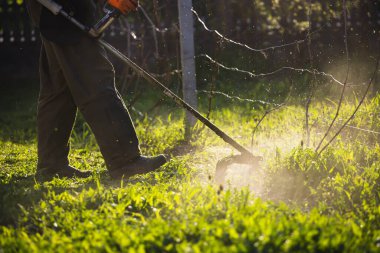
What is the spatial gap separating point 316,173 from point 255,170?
0.43 m

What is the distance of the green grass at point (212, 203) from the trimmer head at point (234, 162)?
50 mm

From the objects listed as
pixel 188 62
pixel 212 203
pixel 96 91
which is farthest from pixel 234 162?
pixel 188 62

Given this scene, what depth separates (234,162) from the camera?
3.46m

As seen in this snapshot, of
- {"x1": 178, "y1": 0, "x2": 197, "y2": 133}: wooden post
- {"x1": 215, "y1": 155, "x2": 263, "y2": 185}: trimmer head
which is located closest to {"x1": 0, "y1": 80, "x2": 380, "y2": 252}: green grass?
{"x1": 215, "y1": 155, "x2": 263, "y2": 185}: trimmer head

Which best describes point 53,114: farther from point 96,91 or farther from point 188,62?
point 188,62

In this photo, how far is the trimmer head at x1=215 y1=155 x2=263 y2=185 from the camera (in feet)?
11.1

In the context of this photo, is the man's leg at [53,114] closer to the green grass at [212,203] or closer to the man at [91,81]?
the man at [91,81]

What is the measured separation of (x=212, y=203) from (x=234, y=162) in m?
0.84

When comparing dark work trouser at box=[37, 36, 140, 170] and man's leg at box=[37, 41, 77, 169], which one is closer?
dark work trouser at box=[37, 36, 140, 170]

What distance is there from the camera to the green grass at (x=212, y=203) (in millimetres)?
2227

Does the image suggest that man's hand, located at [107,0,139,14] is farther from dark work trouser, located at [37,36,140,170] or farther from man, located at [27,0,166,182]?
dark work trouser, located at [37,36,140,170]

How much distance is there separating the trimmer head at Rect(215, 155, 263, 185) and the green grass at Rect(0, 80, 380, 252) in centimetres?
5

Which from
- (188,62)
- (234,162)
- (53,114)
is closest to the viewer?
(234,162)

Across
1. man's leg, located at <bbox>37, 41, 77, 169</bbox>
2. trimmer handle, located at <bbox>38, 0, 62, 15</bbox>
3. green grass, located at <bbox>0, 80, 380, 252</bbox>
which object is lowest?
green grass, located at <bbox>0, 80, 380, 252</bbox>
